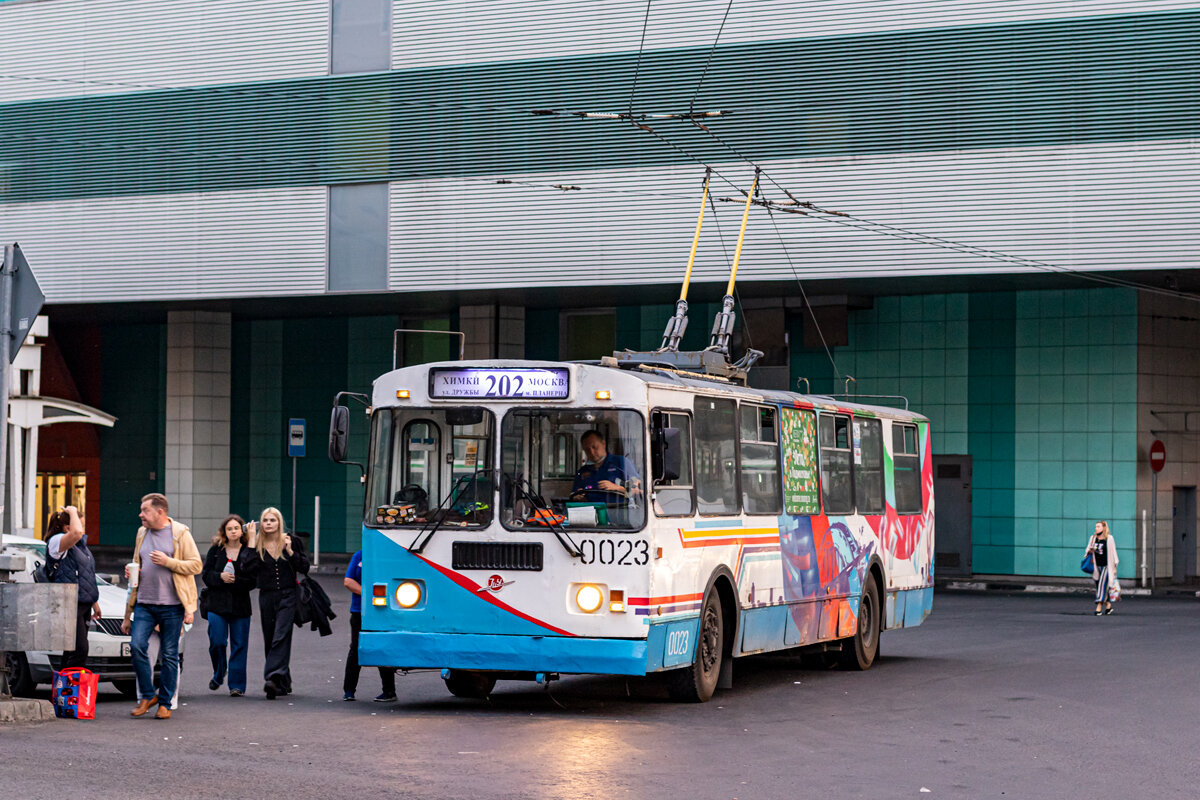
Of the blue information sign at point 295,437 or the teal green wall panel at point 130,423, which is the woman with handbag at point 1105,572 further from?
the teal green wall panel at point 130,423

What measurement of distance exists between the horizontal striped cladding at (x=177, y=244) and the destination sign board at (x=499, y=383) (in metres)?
23.0

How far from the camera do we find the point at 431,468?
559 inches

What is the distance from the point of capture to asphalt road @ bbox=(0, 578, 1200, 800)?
33.6 feet

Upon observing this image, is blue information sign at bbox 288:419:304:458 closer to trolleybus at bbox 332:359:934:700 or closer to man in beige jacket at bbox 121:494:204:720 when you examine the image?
trolleybus at bbox 332:359:934:700

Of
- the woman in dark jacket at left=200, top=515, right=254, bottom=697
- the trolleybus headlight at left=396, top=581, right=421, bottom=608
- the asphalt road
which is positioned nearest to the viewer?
the asphalt road

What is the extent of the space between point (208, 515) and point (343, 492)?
315 centimetres

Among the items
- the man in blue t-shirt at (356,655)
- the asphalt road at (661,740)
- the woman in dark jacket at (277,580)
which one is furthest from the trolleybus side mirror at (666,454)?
the woman in dark jacket at (277,580)

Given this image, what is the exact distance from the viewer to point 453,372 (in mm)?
14242

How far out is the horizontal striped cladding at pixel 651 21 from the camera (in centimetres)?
3189

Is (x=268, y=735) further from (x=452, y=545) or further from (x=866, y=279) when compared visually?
(x=866, y=279)

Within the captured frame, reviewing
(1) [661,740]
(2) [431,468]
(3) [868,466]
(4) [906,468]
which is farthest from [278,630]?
(4) [906,468]

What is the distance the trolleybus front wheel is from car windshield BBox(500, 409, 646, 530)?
1.50 m

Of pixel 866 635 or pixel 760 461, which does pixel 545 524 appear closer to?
pixel 760 461

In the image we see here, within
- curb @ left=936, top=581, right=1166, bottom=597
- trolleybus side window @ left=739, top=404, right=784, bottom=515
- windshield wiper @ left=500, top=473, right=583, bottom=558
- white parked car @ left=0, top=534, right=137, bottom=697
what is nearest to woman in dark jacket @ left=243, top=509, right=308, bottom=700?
white parked car @ left=0, top=534, right=137, bottom=697
